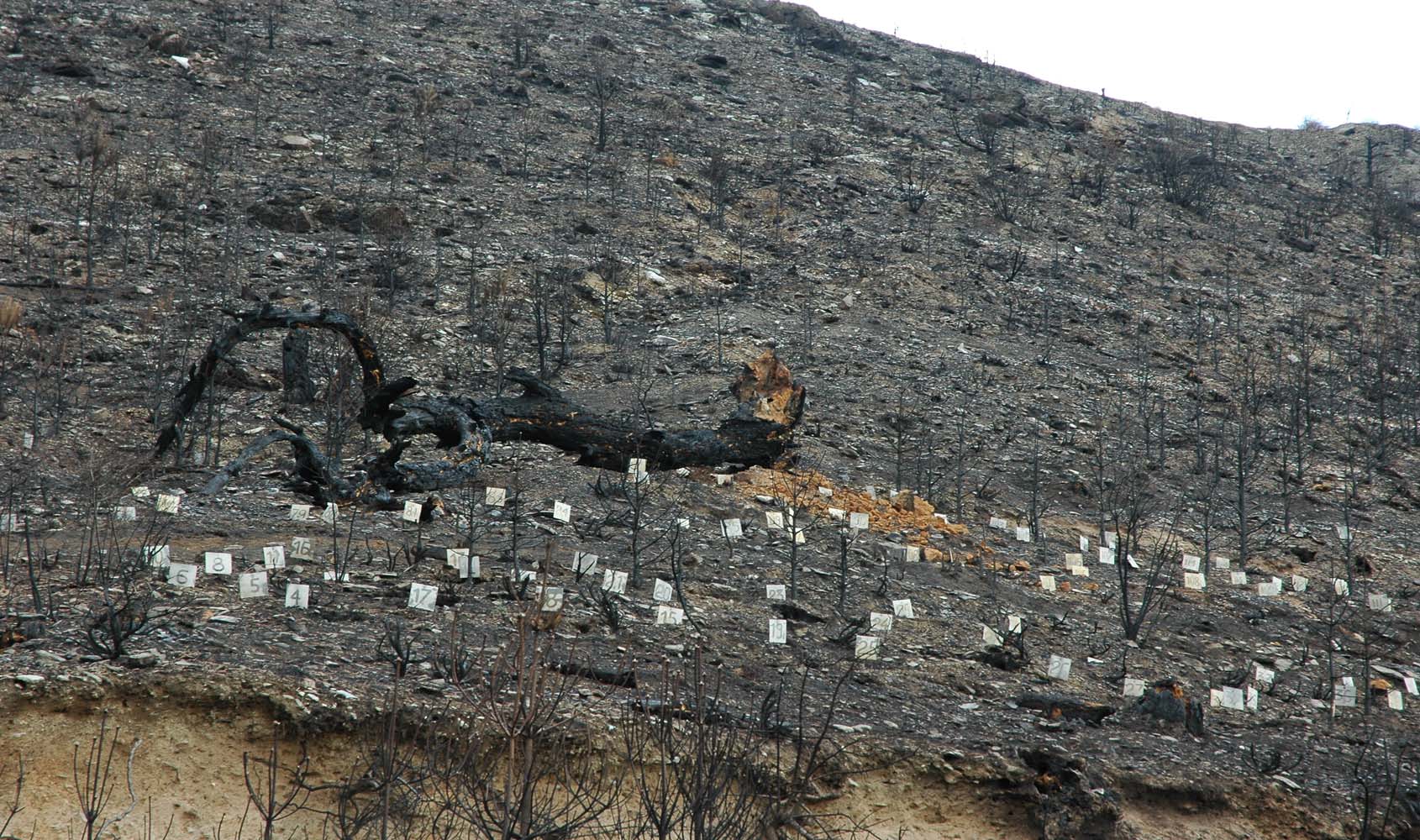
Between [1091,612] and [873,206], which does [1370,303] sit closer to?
[873,206]

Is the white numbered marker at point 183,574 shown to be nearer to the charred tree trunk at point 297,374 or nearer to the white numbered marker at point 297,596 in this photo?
the white numbered marker at point 297,596

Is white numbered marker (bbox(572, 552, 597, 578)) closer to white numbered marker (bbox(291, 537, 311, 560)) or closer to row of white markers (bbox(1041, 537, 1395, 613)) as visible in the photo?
white numbered marker (bbox(291, 537, 311, 560))

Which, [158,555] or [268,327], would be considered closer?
[158,555]

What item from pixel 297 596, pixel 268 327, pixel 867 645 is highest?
pixel 268 327

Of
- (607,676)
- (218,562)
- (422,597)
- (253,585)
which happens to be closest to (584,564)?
(422,597)

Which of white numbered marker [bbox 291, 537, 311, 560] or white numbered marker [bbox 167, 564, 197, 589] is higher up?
white numbered marker [bbox 167, 564, 197, 589]

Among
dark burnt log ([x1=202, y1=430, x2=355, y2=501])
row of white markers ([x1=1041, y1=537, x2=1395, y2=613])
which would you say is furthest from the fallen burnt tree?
row of white markers ([x1=1041, y1=537, x2=1395, y2=613])

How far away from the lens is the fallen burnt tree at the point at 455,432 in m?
8.91

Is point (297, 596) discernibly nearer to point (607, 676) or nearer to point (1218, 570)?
point (607, 676)

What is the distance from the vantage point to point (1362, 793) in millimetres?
6609

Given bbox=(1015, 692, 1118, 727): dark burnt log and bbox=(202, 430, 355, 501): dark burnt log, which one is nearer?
bbox=(1015, 692, 1118, 727): dark burnt log

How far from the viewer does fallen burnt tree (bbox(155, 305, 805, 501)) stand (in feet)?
29.2

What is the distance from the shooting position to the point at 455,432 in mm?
9758

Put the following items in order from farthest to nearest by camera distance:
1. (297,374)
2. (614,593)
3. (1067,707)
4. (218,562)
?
(297,374), (614,593), (1067,707), (218,562)
